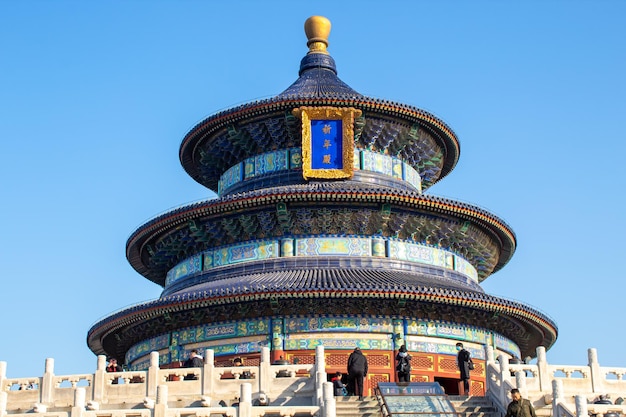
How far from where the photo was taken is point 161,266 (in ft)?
127

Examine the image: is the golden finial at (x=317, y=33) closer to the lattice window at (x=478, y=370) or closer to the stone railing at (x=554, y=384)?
the lattice window at (x=478, y=370)

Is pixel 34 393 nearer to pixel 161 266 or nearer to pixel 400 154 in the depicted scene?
pixel 161 266

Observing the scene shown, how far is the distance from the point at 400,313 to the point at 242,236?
21.4 feet

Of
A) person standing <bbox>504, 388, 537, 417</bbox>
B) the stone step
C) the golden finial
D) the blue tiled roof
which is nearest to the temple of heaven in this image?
the blue tiled roof

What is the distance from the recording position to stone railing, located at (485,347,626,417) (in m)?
19.5

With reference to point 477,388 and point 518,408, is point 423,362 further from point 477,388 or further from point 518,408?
point 518,408

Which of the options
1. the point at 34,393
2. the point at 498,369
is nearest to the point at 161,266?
the point at 34,393

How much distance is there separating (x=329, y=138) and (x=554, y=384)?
18610 millimetres

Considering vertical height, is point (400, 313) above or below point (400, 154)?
below

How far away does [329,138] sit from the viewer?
36750 mm

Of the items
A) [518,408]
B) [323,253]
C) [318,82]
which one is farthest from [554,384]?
[318,82]

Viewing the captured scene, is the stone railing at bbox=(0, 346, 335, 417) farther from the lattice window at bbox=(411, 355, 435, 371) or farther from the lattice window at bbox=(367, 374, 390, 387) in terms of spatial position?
the lattice window at bbox=(411, 355, 435, 371)

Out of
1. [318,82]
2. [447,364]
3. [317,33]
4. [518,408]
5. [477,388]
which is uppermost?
[317,33]

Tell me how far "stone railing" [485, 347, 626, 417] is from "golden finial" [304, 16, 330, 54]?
22789 mm
